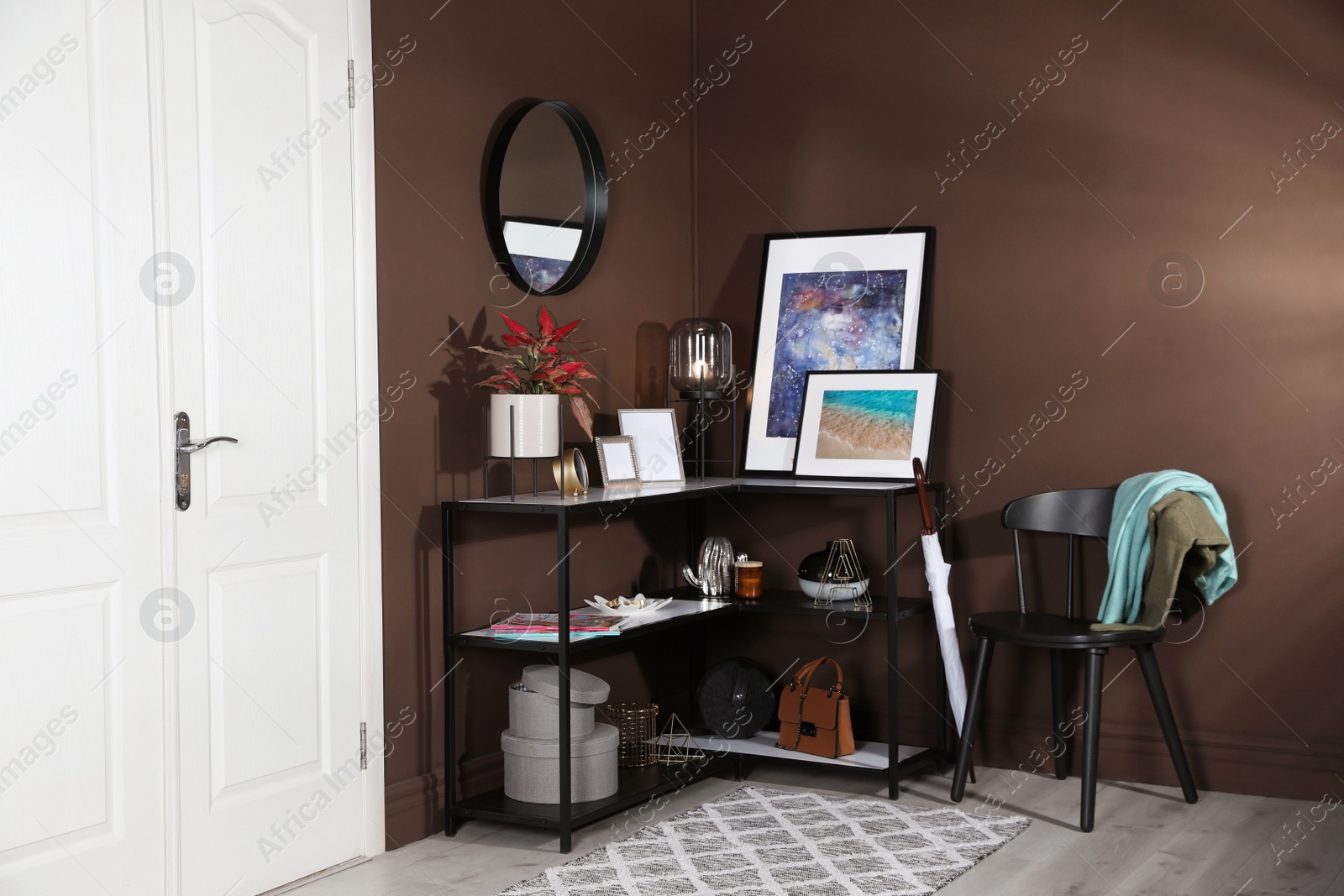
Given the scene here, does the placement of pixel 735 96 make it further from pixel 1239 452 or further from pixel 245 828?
pixel 245 828

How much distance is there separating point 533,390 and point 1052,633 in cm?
147

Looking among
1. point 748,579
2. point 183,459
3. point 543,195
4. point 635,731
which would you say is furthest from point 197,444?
point 748,579

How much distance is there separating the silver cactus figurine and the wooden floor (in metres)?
0.59

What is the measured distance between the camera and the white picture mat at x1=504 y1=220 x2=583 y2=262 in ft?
11.2

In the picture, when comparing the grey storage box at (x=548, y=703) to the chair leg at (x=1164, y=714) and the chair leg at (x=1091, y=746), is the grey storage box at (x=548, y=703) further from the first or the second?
the chair leg at (x=1164, y=714)

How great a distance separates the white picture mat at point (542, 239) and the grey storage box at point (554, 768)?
1.31m

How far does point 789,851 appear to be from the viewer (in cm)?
301

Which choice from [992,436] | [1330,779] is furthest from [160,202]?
[1330,779]

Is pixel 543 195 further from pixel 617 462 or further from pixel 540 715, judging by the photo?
pixel 540 715

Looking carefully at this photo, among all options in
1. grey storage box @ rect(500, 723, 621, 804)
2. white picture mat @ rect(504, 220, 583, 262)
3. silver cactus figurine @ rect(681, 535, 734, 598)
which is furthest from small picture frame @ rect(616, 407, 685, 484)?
grey storage box @ rect(500, 723, 621, 804)

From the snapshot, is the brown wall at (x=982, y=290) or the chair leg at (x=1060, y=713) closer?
the brown wall at (x=982, y=290)

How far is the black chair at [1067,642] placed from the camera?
3.14m

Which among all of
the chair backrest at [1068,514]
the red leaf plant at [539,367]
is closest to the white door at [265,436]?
the red leaf plant at [539,367]

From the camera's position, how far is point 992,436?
3783 mm
